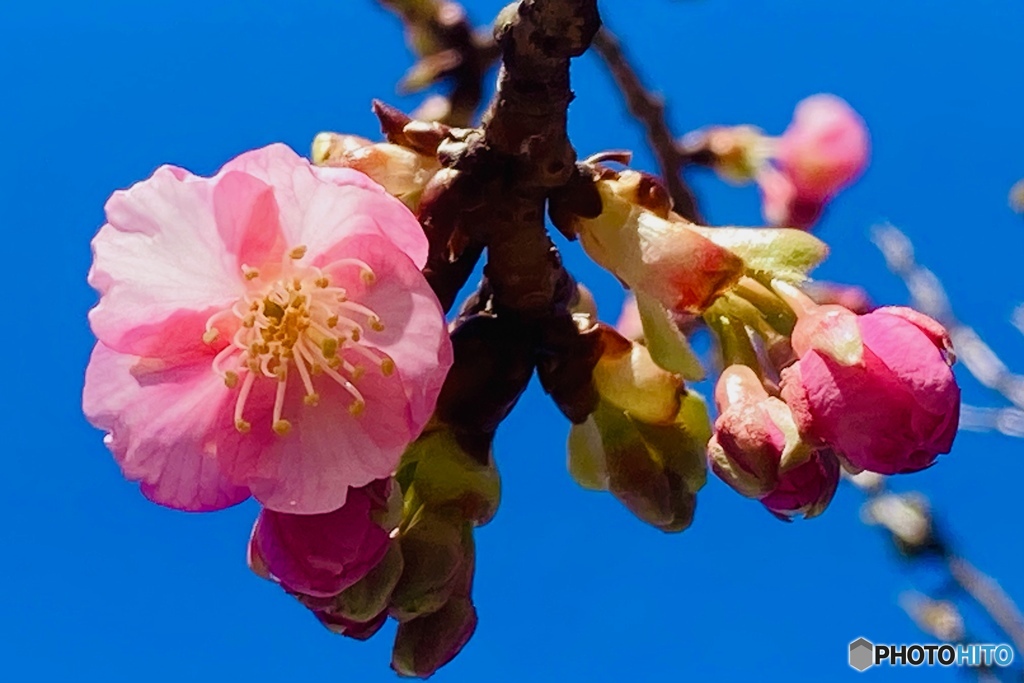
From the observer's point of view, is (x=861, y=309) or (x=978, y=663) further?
(x=978, y=663)

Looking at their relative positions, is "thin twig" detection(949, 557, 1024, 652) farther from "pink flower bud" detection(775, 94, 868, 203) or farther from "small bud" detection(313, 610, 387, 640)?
"small bud" detection(313, 610, 387, 640)

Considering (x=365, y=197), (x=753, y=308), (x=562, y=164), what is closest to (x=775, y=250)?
(x=753, y=308)

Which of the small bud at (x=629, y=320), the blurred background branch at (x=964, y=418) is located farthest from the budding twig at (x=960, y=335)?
the small bud at (x=629, y=320)

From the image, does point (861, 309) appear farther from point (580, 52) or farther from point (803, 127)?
point (803, 127)

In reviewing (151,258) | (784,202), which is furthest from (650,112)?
(151,258)

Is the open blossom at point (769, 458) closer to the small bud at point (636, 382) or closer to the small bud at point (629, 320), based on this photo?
the small bud at point (636, 382)
